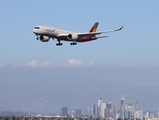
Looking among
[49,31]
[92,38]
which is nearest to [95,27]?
[92,38]

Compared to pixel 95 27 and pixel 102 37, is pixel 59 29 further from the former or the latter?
pixel 95 27

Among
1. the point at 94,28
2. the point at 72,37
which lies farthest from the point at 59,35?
the point at 94,28

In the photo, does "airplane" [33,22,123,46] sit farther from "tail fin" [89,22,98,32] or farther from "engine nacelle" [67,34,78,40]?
"tail fin" [89,22,98,32]

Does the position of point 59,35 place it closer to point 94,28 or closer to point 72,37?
point 72,37

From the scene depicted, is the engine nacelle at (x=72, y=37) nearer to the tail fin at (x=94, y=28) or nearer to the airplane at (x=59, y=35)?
the airplane at (x=59, y=35)

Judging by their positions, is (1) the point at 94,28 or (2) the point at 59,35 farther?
(1) the point at 94,28

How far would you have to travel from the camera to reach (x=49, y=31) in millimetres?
148000

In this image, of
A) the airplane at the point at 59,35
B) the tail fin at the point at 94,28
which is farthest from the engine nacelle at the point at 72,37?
the tail fin at the point at 94,28

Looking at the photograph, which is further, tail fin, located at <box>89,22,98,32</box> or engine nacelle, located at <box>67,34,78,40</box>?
tail fin, located at <box>89,22,98,32</box>

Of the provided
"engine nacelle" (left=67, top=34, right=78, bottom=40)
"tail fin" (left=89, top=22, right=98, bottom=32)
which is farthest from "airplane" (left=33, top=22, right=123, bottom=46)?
"tail fin" (left=89, top=22, right=98, bottom=32)

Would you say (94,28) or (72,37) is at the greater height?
(94,28)

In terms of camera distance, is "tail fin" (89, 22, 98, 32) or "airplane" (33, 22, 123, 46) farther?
"tail fin" (89, 22, 98, 32)

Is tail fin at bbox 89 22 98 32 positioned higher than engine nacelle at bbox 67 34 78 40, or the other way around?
tail fin at bbox 89 22 98 32

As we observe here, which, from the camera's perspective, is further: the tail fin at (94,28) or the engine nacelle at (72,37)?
the tail fin at (94,28)
